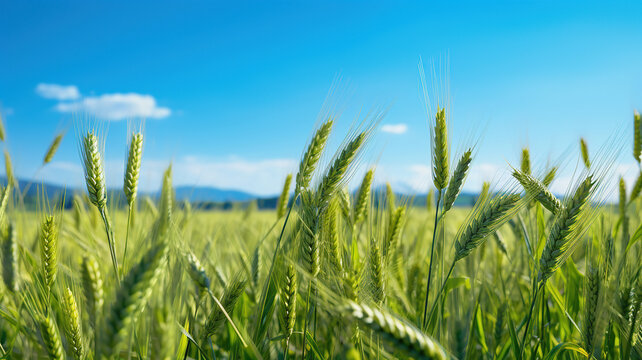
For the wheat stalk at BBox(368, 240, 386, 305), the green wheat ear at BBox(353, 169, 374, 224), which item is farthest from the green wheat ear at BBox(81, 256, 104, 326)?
the green wheat ear at BBox(353, 169, 374, 224)

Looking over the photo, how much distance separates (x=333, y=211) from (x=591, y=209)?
0.90 m

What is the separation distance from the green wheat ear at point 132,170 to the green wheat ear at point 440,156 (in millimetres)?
1122

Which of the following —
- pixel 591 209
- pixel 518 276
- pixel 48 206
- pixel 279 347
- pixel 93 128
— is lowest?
pixel 279 347

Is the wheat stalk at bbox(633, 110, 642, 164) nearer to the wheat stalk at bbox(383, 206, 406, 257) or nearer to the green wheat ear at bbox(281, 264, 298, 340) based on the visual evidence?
the wheat stalk at bbox(383, 206, 406, 257)

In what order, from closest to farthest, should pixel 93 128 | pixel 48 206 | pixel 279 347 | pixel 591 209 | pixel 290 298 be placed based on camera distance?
1. pixel 290 298
2. pixel 591 209
3. pixel 48 206
4. pixel 93 128
5. pixel 279 347

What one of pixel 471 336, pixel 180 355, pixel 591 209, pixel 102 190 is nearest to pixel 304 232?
pixel 180 355

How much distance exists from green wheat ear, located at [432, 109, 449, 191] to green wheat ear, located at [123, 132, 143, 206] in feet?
3.68

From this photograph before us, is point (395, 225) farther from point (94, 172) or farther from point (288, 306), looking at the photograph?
point (94, 172)

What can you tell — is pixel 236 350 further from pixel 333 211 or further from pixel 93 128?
pixel 93 128

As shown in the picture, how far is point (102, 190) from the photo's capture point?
4.38 ft

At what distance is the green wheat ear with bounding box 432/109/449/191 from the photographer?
135 centimetres

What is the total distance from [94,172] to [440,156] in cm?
126

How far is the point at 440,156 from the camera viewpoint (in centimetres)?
136

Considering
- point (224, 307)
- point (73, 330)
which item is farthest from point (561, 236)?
point (73, 330)
